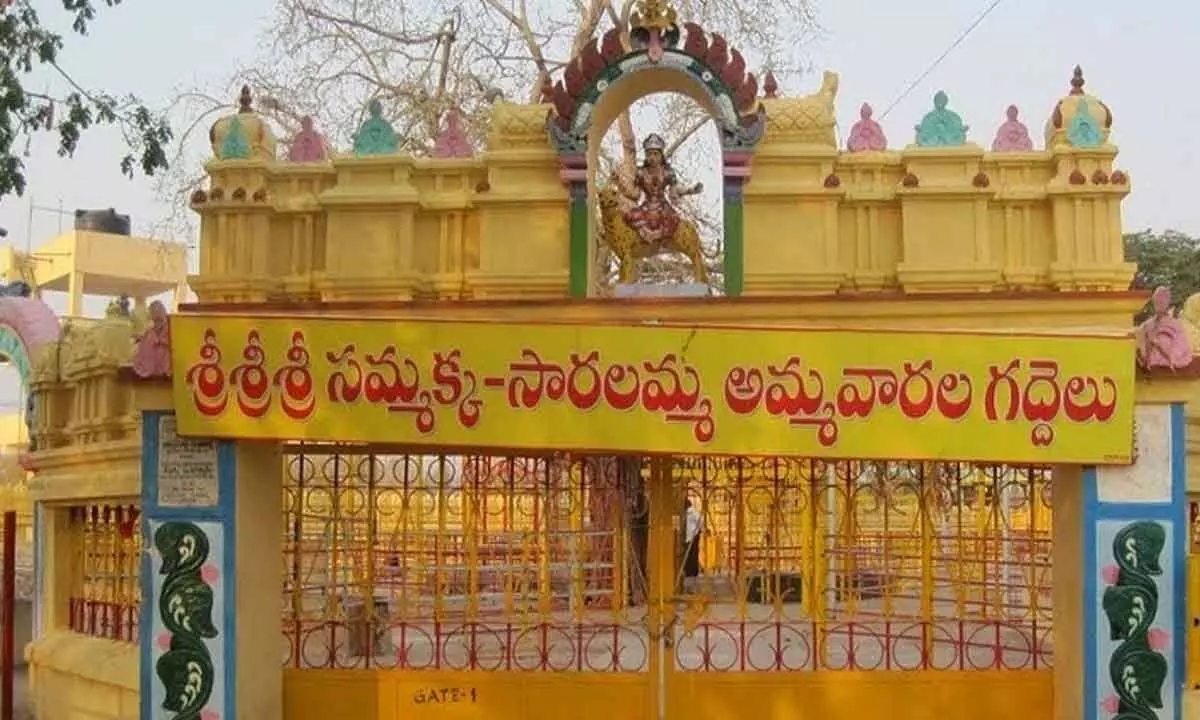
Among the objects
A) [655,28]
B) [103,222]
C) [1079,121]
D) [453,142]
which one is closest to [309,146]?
[453,142]

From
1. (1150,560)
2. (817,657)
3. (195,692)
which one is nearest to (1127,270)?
(1150,560)

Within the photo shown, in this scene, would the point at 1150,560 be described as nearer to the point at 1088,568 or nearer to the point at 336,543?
the point at 1088,568

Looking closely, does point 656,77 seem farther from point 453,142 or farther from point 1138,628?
point 1138,628

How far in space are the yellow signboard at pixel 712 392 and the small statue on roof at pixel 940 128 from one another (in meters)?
1.34

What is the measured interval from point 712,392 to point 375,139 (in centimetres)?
252

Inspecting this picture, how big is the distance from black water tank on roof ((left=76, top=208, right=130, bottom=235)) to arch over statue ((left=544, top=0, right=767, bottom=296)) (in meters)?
33.6

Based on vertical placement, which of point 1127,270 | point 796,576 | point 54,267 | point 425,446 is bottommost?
point 796,576

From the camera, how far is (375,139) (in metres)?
7.69

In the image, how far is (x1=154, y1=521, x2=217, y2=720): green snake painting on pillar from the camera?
→ 6891 millimetres

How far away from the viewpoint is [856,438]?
665 cm

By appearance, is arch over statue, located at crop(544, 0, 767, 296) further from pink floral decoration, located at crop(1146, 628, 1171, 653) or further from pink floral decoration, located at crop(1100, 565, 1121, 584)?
pink floral decoration, located at crop(1146, 628, 1171, 653)

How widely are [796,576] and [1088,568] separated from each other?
19.1 ft

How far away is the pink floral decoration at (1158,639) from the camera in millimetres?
6617

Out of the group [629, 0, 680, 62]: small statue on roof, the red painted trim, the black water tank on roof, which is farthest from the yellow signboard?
the black water tank on roof
